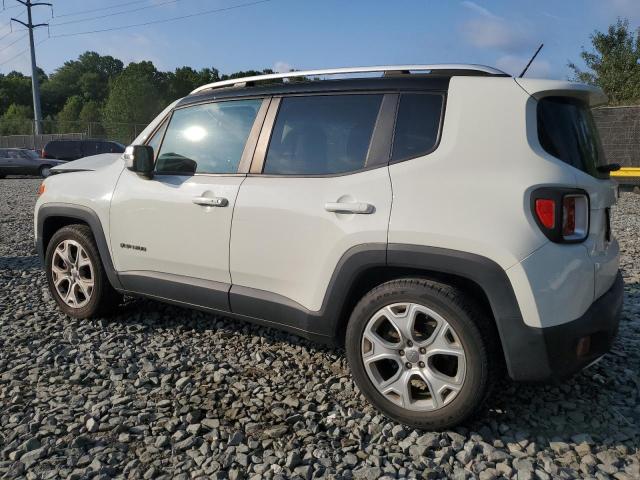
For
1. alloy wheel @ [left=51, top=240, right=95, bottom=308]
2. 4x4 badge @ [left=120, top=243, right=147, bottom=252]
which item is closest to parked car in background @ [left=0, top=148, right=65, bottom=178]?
alloy wheel @ [left=51, top=240, right=95, bottom=308]

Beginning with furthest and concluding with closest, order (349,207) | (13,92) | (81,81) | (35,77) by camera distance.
Result: (81,81) < (13,92) < (35,77) < (349,207)

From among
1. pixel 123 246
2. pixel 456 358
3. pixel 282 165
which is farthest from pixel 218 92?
pixel 456 358

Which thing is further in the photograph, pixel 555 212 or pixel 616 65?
pixel 616 65

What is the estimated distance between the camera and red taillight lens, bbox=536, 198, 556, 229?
2.38 metres

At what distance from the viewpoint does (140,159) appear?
3.69 meters

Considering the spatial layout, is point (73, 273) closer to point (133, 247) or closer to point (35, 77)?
point (133, 247)

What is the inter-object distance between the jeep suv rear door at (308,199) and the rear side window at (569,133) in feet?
2.52

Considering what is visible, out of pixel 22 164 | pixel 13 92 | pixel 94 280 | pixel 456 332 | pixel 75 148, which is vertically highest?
pixel 13 92

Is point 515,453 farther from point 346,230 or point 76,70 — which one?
point 76,70

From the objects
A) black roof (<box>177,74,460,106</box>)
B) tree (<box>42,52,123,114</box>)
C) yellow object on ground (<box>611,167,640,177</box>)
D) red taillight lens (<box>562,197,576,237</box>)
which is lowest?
yellow object on ground (<box>611,167,640,177</box>)

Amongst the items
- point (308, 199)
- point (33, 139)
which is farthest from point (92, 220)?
point (33, 139)

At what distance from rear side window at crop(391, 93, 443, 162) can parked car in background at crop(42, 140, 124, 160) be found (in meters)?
21.5

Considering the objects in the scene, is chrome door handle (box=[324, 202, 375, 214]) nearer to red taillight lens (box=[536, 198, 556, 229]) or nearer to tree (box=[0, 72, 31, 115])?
red taillight lens (box=[536, 198, 556, 229])

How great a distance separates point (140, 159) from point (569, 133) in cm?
266
